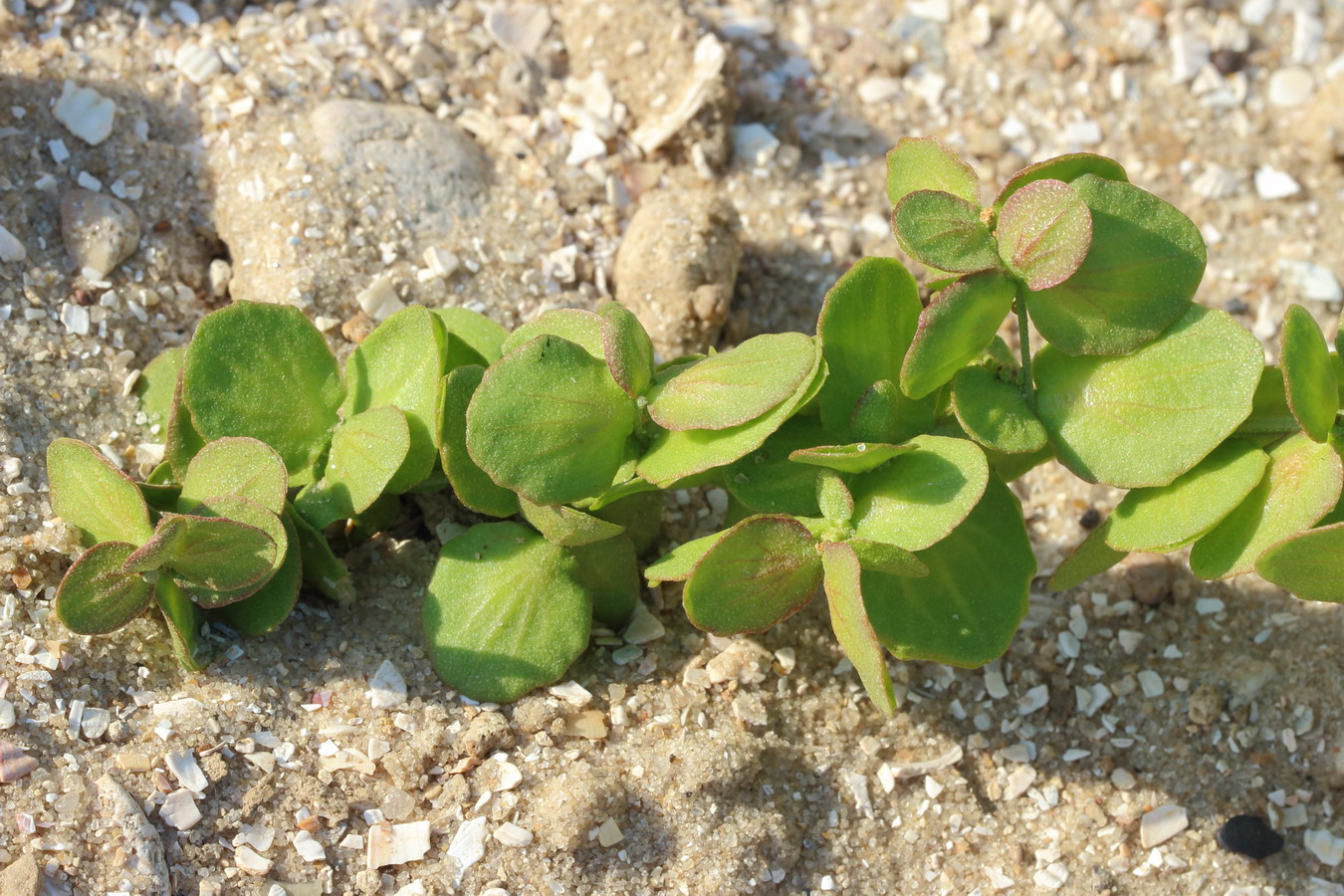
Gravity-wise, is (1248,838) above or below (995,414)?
below

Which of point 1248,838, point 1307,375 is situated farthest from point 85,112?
point 1248,838

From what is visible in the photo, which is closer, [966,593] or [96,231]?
[966,593]

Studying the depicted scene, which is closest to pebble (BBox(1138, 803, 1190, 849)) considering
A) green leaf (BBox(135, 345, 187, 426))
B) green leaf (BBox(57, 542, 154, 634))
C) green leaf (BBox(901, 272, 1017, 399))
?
green leaf (BBox(901, 272, 1017, 399))

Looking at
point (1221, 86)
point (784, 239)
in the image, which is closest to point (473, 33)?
point (784, 239)

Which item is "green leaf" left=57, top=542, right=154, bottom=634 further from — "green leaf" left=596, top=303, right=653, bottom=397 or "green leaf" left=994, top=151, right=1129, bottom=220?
"green leaf" left=994, top=151, right=1129, bottom=220

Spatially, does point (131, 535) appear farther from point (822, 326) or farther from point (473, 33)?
point (473, 33)

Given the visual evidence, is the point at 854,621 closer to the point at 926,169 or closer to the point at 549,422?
the point at 549,422
